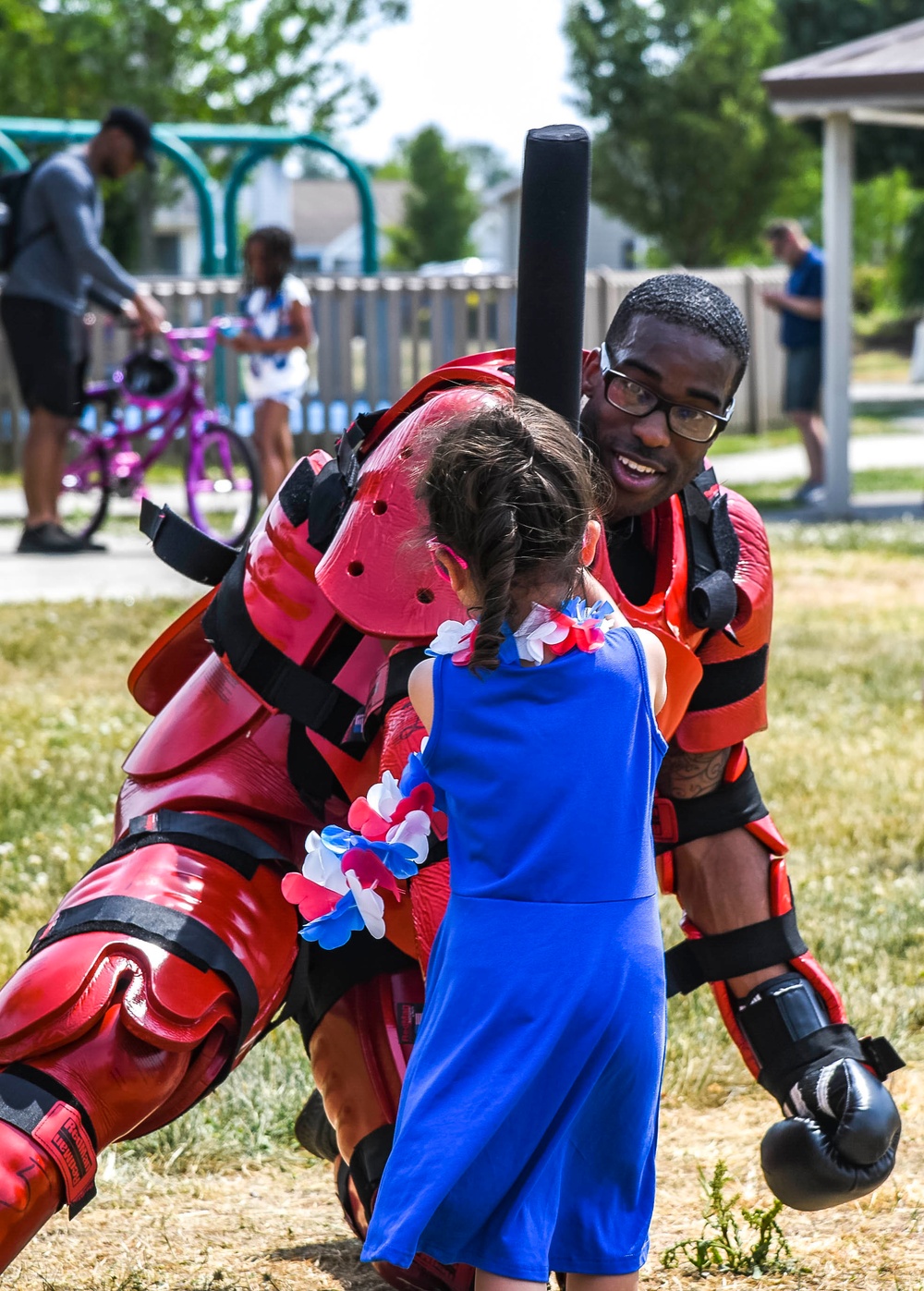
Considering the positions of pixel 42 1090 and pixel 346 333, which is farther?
pixel 346 333

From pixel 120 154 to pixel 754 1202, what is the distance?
6.58 meters

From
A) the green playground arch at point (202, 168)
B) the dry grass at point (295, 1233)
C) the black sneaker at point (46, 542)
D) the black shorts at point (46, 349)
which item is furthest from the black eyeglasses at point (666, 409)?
the green playground arch at point (202, 168)

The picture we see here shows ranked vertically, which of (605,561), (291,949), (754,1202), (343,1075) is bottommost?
(754,1202)

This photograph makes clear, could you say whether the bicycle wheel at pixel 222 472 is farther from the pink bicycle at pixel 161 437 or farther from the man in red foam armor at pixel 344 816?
the man in red foam armor at pixel 344 816

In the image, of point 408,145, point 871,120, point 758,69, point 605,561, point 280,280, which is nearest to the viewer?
point 605,561

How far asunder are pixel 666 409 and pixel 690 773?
578 millimetres

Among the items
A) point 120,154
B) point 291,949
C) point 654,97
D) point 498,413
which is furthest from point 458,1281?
point 654,97

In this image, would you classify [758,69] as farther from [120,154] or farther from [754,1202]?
[754,1202]

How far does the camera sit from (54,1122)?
6.48ft

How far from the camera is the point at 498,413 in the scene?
1.88 meters

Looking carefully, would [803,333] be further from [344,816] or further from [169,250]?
[169,250]

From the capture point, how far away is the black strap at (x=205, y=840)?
2270mm

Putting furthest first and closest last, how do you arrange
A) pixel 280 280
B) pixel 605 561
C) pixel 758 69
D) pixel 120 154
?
pixel 758 69, pixel 280 280, pixel 120 154, pixel 605 561

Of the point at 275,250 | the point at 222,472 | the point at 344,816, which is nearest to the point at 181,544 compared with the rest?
the point at 344,816
